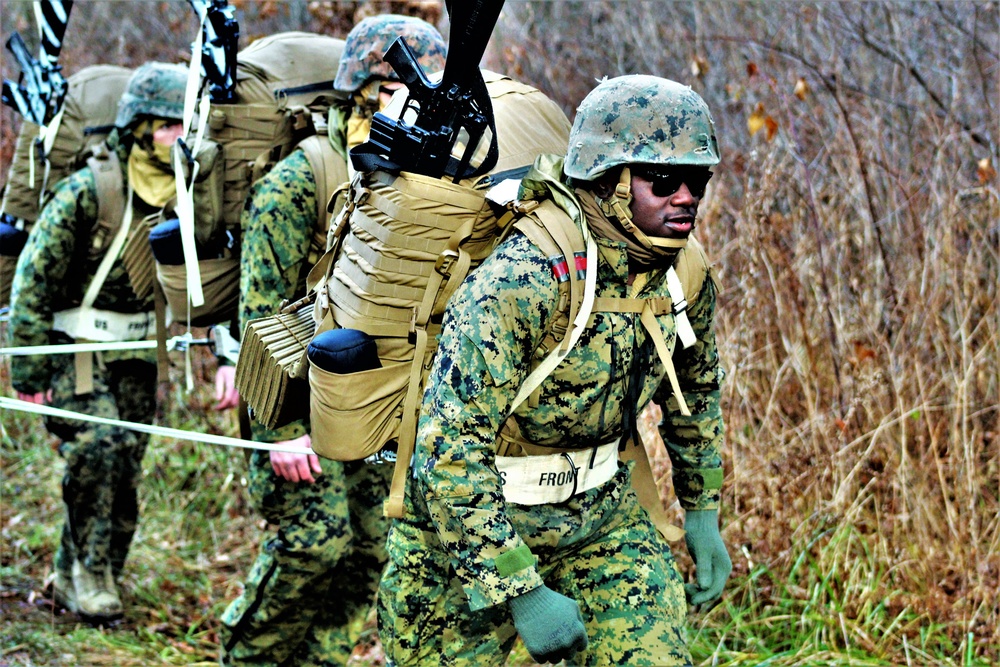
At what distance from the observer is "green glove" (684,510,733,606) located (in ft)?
11.5

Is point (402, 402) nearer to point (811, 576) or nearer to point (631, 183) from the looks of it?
point (631, 183)

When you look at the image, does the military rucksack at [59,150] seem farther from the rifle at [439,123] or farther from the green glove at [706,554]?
the green glove at [706,554]

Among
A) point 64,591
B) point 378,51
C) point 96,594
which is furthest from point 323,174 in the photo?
point 64,591

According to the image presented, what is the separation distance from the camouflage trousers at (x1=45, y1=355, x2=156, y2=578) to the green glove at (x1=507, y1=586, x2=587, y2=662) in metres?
3.65

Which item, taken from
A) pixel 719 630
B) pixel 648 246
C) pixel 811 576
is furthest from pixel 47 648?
pixel 648 246

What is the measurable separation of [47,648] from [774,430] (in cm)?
348

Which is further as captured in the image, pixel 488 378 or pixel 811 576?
pixel 811 576

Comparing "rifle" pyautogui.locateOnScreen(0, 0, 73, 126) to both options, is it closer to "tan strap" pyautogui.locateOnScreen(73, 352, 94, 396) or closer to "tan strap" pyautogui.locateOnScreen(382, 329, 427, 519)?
"tan strap" pyautogui.locateOnScreen(73, 352, 94, 396)

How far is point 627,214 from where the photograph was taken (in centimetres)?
310

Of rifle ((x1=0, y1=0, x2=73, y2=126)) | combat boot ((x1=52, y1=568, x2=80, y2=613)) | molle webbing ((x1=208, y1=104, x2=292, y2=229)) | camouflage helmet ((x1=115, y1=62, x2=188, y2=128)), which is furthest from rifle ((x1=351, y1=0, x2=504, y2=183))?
combat boot ((x1=52, y1=568, x2=80, y2=613))

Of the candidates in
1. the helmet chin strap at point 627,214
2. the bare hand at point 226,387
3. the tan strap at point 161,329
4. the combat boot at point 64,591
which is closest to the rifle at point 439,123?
the helmet chin strap at point 627,214

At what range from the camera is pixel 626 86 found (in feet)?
10.4

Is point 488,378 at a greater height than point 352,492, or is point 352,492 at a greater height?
point 488,378

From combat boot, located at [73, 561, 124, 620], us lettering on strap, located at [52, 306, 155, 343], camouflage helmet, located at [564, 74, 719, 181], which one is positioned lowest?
combat boot, located at [73, 561, 124, 620]
